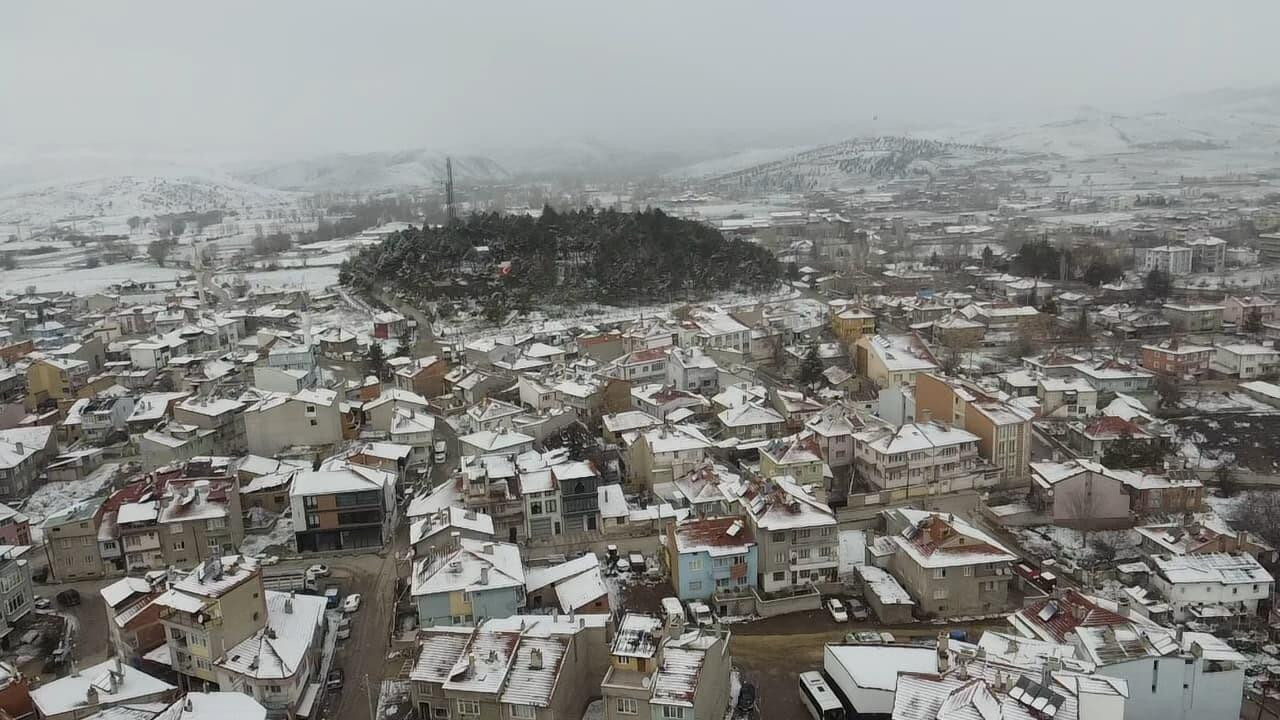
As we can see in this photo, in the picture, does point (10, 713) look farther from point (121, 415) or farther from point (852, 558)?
point (121, 415)

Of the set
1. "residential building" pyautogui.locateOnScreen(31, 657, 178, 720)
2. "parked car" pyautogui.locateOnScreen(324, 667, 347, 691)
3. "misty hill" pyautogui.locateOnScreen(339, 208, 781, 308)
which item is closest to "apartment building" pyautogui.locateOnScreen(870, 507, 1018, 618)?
"parked car" pyautogui.locateOnScreen(324, 667, 347, 691)

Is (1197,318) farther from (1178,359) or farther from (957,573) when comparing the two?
(957,573)

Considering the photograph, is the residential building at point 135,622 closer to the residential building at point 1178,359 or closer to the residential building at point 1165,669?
the residential building at point 1165,669

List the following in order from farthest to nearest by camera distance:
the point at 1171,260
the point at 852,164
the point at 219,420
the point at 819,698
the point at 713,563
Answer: the point at 852,164
the point at 1171,260
the point at 219,420
the point at 713,563
the point at 819,698

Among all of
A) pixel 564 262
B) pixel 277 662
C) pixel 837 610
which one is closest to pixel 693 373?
pixel 837 610

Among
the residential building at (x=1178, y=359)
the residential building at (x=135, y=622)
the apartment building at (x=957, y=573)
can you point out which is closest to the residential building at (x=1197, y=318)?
the residential building at (x=1178, y=359)

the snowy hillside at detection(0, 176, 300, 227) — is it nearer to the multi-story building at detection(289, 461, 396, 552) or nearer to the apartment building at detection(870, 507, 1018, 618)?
the multi-story building at detection(289, 461, 396, 552)
